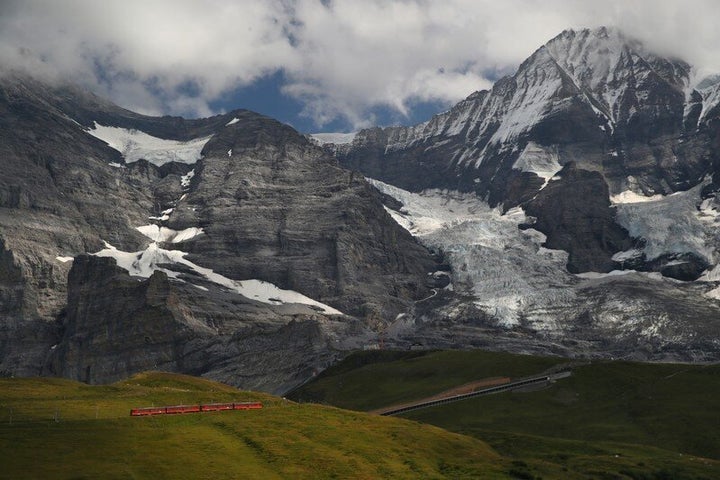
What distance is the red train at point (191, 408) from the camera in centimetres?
12244

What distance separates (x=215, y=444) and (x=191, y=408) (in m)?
26.1

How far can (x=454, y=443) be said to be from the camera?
406ft

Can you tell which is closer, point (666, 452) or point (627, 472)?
point (627, 472)

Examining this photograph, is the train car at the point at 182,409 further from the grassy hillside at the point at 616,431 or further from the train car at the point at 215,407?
the grassy hillside at the point at 616,431

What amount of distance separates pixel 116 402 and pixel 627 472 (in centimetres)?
6363

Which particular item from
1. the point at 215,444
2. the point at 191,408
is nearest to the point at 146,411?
the point at 191,408

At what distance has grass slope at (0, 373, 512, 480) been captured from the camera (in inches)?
3563

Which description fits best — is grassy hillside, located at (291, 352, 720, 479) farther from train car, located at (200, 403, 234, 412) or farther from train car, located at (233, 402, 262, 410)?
train car, located at (200, 403, 234, 412)

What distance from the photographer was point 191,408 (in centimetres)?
12781

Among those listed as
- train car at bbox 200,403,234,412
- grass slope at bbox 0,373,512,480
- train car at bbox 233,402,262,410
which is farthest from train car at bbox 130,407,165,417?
train car at bbox 233,402,262,410

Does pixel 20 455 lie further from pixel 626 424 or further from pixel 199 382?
pixel 626 424

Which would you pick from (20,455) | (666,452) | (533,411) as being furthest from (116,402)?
(533,411)

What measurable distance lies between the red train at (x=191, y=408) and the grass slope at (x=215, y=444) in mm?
2440

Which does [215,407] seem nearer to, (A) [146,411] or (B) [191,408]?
(B) [191,408]
